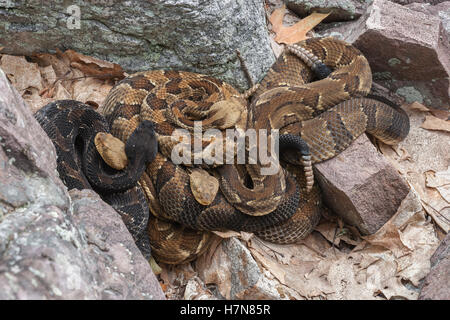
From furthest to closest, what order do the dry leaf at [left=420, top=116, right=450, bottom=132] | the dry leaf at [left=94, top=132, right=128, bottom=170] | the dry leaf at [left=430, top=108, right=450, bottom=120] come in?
the dry leaf at [left=430, top=108, right=450, bottom=120], the dry leaf at [left=420, top=116, right=450, bottom=132], the dry leaf at [left=94, top=132, right=128, bottom=170]

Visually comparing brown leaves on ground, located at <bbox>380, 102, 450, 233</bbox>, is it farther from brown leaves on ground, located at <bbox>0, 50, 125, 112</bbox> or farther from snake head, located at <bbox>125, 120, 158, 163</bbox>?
brown leaves on ground, located at <bbox>0, 50, 125, 112</bbox>

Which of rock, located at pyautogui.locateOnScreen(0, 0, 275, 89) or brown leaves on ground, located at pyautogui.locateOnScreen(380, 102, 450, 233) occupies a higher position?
rock, located at pyautogui.locateOnScreen(0, 0, 275, 89)

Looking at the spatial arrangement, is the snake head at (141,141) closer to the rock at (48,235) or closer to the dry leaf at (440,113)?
the rock at (48,235)

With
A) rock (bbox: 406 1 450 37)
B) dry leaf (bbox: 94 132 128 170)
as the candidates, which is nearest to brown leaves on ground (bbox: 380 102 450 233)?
rock (bbox: 406 1 450 37)

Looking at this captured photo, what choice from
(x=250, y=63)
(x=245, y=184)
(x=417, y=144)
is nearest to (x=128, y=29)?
(x=250, y=63)

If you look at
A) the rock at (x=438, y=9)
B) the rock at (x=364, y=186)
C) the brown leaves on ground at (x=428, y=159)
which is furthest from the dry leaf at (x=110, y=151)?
the rock at (x=438, y=9)

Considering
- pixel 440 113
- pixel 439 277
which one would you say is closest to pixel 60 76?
pixel 439 277
